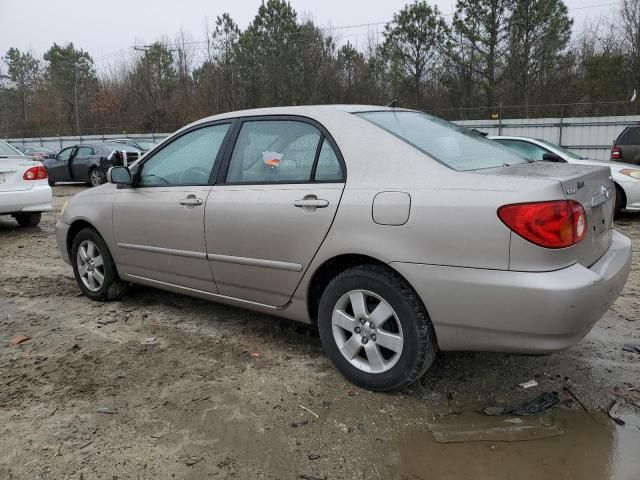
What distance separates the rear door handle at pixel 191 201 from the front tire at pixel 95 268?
1153 mm

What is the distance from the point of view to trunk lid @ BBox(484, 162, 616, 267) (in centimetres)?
256

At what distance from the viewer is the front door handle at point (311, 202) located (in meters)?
3.02

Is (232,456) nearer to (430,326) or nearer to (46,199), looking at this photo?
(430,326)

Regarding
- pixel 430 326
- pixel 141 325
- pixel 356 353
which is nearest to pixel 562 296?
pixel 430 326

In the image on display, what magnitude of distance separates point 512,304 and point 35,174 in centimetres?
801

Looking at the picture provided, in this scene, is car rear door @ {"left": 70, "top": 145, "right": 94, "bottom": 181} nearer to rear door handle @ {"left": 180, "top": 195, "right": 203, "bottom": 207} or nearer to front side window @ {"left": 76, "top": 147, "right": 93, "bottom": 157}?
front side window @ {"left": 76, "top": 147, "right": 93, "bottom": 157}

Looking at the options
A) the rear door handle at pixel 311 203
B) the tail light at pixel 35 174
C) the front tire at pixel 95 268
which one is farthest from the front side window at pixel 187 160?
the tail light at pixel 35 174

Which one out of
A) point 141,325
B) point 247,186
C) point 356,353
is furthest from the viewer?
point 141,325

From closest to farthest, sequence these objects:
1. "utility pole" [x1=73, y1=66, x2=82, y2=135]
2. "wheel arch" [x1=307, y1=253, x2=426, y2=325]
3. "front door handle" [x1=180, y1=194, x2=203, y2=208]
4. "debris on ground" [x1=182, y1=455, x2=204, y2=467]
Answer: "debris on ground" [x1=182, y1=455, x2=204, y2=467], "wheel arch" [x1=307, y1=253, x2=426, y2=325], "front door handle" [x1=180, y1=194, x2=203, y2=208], "utility pole" [x1=73, y1=66, x2=82, y2=135]

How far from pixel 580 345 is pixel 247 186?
2.40 meters

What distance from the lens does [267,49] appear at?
113 feet

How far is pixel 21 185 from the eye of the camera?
8.19 m

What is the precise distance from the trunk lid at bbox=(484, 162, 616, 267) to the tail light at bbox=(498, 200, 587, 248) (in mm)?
46

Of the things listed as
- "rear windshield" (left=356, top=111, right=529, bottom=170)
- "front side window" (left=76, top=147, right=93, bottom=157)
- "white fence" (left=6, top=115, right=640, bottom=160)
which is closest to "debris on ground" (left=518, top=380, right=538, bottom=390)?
"rear windshield" (left=356, top=111, right=529, bottom=170)
